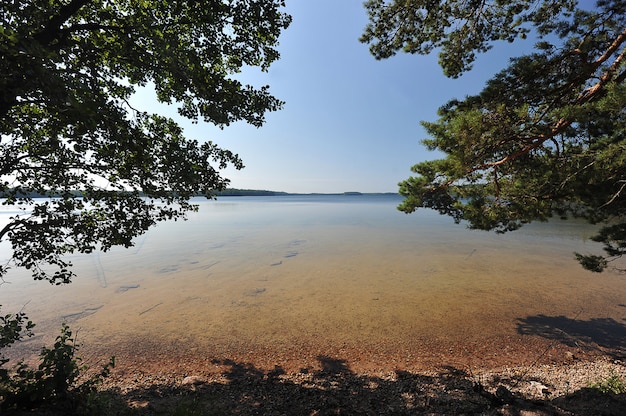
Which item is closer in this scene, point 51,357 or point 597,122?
point 51,357

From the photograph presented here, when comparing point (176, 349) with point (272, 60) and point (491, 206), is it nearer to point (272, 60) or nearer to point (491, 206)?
point (272, 60)

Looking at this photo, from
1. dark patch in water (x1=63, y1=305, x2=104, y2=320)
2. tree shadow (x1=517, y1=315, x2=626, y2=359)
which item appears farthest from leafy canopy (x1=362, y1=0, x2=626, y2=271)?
dark patch in water (x1=63, y1=305, x2=104, y2=320)

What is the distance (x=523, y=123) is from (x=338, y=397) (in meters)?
8.13

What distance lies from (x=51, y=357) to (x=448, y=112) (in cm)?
1067

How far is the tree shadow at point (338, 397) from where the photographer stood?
4266mm

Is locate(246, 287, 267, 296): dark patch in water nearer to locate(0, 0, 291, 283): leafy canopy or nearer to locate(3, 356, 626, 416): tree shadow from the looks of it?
locate(3, 356, 626, 416): tree shadow

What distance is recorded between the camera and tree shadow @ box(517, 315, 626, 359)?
330 inches

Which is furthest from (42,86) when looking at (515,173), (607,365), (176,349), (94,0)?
(607,365)

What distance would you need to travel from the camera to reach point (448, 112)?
7.94 meters

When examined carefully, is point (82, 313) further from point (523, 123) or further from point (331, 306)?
point (523, 123)

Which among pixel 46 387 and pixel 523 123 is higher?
pixel 523 123

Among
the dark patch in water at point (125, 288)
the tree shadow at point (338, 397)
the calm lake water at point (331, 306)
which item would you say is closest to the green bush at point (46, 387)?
the tree shadow at point (338, 397)

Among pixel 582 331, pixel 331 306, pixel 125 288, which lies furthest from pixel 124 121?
pixel 582 331

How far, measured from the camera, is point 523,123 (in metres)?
6.69
